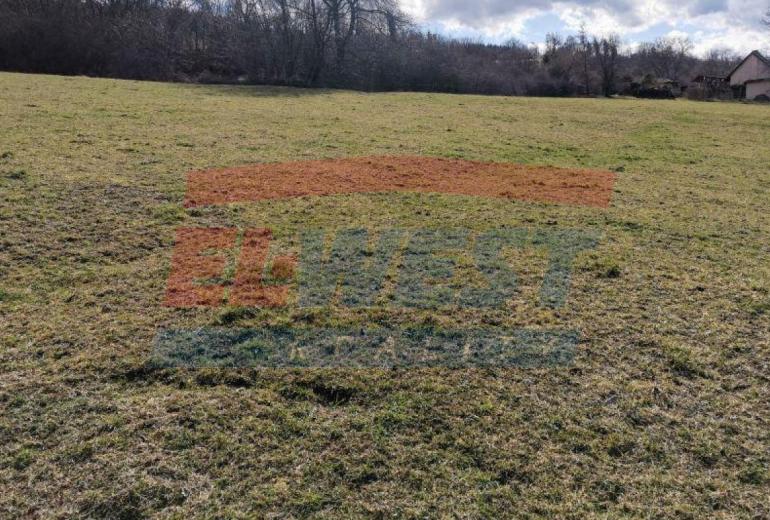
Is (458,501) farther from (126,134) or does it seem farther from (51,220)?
(126,134)

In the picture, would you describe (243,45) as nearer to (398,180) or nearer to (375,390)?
(398,180)

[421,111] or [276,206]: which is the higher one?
[421,111]

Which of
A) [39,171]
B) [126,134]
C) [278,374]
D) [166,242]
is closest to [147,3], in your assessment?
[126,134]

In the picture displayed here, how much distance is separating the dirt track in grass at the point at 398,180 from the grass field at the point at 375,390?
34 centimetres

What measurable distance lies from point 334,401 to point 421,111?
13.5m

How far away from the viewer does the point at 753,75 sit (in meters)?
56.0

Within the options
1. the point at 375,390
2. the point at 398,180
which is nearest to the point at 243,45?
the point at 398,180

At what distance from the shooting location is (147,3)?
29672mm

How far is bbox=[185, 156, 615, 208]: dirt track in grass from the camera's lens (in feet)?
19.8

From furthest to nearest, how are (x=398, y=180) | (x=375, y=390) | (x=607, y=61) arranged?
(x=607, y=61)
(x=398, y=180)
(x=375, y=390)

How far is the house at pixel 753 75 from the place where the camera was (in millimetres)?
49906

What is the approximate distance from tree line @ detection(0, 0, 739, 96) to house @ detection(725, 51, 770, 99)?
99.4 feet

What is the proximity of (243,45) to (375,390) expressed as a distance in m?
26.8

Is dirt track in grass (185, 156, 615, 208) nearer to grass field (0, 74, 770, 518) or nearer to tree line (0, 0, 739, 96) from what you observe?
grass field (0, 74, 770, 518)
